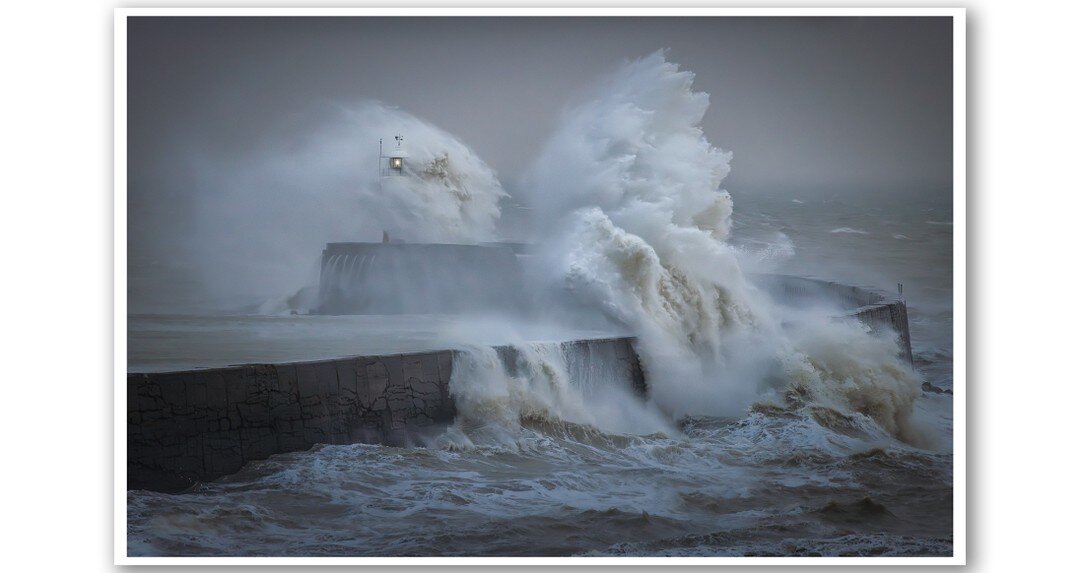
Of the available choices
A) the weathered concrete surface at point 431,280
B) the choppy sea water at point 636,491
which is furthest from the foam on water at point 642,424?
the weathered concrete surface at point 431,280

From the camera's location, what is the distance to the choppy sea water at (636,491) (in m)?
4.30

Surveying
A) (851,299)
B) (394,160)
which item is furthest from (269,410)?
(851,299)

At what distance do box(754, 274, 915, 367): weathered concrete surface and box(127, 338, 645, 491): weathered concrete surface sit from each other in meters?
1.52

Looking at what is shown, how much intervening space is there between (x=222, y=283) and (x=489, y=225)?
1.37 meters

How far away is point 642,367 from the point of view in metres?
5.47

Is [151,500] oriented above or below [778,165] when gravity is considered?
below

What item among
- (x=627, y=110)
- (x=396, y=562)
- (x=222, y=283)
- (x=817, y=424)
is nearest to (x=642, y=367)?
(x=817, y=424)

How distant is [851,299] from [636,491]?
174 centimetres

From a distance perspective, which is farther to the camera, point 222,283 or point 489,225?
point 489,225

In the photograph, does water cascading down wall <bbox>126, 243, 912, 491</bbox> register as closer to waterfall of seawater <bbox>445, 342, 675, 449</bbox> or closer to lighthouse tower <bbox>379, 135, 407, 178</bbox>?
waterfall of seawater <bbox>445, 342, 675, 449</bbox>
